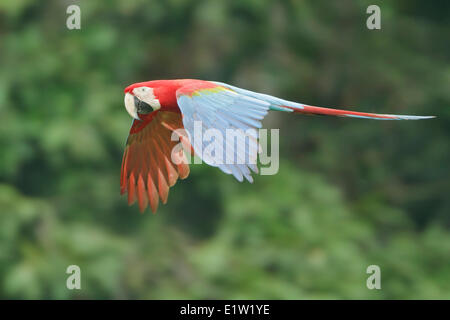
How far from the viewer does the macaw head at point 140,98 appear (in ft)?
8.48

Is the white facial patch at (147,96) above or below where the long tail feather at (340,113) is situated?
above

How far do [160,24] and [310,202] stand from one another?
198 centimetres

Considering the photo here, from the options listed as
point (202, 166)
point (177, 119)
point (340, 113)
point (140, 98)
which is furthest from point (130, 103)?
point (202, 166)

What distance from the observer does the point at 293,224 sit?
632 cm

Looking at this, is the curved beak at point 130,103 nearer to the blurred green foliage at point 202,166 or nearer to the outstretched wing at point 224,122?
the outstretched wing at point 224,122

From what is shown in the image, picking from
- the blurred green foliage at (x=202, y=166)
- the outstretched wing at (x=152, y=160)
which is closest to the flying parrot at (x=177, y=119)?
the outstretched wing at (x=152, y=160)

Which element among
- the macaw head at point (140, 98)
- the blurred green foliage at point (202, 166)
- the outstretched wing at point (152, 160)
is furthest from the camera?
the blurred green foliage at point (202, 166)

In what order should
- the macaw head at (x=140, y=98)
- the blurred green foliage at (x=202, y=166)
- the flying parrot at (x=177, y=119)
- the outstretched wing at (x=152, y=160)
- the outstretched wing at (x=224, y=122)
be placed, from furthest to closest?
1. the blurred green foliage at (x=202, y=166)
2. the outstretched wing at (x=152, y=160)
3. the macaw head at (x=140, y=98)
4. the flying parrot at (x=177, y=119)
5. the outstretched wing at (x=224, y=122)

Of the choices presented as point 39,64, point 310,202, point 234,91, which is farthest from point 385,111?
point 234,91

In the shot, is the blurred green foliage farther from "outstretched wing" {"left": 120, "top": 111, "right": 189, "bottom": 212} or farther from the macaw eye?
the macaw eye

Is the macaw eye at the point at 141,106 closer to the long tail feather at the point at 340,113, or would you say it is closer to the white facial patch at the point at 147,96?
the white facial patch at the point at 147,96

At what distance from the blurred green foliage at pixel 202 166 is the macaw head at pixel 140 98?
10.4 feet

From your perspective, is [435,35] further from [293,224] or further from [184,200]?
[184,200]

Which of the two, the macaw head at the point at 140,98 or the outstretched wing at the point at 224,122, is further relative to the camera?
the macaw head at the point at 140,98
